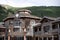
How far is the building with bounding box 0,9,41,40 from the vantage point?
211 feet

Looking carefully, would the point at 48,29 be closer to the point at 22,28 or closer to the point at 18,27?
the point at 22,28

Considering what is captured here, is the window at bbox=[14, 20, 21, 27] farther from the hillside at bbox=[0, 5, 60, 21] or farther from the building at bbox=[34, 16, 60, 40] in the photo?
the hillside at bbox=[0, 5, 60, 21]

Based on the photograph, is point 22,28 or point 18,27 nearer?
point 22,28

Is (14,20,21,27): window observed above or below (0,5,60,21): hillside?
above

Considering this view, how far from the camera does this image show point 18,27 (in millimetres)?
64500

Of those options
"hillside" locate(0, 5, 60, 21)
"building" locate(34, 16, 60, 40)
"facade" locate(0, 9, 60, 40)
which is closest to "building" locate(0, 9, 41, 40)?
"facade" locate(0, 9, 60, 40)

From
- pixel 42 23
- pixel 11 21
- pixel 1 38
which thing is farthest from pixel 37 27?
pixel 1 38

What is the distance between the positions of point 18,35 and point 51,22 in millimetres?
14176

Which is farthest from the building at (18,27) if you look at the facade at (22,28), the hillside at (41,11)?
the hillside at (41,11)

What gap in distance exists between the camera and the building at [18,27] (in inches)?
2527

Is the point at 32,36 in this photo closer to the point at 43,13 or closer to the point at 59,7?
the point at 43,13

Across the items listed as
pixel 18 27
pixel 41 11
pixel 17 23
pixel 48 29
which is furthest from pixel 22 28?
pixel 41 11

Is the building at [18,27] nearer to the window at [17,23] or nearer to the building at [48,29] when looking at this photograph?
the window at [17,23]

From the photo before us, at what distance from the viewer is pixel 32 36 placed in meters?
65.1
